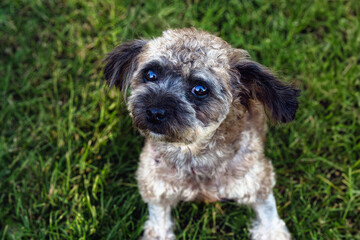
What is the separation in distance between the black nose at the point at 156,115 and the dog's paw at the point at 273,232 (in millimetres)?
1577

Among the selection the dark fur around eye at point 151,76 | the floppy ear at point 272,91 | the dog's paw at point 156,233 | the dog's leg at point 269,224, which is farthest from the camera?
the dog's paw at point 156,233

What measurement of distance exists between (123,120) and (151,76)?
4.77 ft

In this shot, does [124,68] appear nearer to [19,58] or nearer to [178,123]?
[178,123]

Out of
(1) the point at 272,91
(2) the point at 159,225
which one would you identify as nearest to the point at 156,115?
(1) the point at 272,91

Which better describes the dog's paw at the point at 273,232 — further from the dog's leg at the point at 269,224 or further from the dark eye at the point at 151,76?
the dark eye at the point at 151,76

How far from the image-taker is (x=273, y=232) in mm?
3801

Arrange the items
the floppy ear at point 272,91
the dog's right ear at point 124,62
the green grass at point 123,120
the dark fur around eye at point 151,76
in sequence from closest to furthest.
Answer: the floppy ear at point 272,91 < the dark fur around eye at point 151,76 < the dog's right ear at point 124,62 < the green grass at point 123,120

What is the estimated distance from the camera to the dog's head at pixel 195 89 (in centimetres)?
292

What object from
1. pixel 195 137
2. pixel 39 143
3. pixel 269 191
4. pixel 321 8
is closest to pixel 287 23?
pixel 321 8

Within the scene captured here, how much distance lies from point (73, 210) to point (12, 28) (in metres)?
2.53

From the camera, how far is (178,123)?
9.48 ft

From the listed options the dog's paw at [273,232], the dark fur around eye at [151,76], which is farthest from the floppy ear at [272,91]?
the dog's paw at [273,232]

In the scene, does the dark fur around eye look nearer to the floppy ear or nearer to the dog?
the dog

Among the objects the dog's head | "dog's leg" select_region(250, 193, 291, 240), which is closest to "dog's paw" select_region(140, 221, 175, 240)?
"dog's leg" select_region(250, 193, 291, 240)
